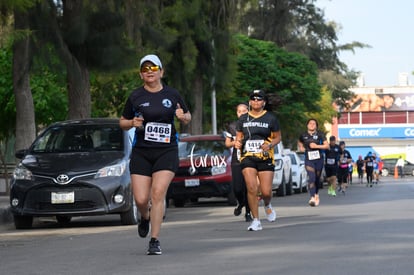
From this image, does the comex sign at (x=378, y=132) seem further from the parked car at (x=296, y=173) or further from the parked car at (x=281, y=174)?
the parked car at (x=281, y=174)

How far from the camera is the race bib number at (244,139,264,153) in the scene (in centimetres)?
1459

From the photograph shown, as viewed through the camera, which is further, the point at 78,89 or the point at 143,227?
the point at 78,89

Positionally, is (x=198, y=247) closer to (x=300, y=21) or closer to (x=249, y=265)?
(x=249, y=265)

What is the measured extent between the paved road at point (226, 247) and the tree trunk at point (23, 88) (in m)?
4.96

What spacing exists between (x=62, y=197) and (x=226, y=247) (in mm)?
4682

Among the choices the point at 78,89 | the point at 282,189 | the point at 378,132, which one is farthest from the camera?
the point at 378,132

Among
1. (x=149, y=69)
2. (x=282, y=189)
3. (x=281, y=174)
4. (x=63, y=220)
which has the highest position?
(x=149, y=69)

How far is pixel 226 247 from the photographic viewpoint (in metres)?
11.6

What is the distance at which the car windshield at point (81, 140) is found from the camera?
16750 millimetres

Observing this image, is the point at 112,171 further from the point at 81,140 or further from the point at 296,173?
the point at 296,173

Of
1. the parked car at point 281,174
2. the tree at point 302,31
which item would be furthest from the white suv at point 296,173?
the tree at point 302,31

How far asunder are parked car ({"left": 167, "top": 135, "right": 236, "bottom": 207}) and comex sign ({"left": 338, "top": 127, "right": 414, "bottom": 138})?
9944 centimetres

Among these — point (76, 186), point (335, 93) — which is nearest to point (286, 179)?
point (76, 186)

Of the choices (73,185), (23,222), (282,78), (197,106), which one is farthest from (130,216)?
(282,78)
